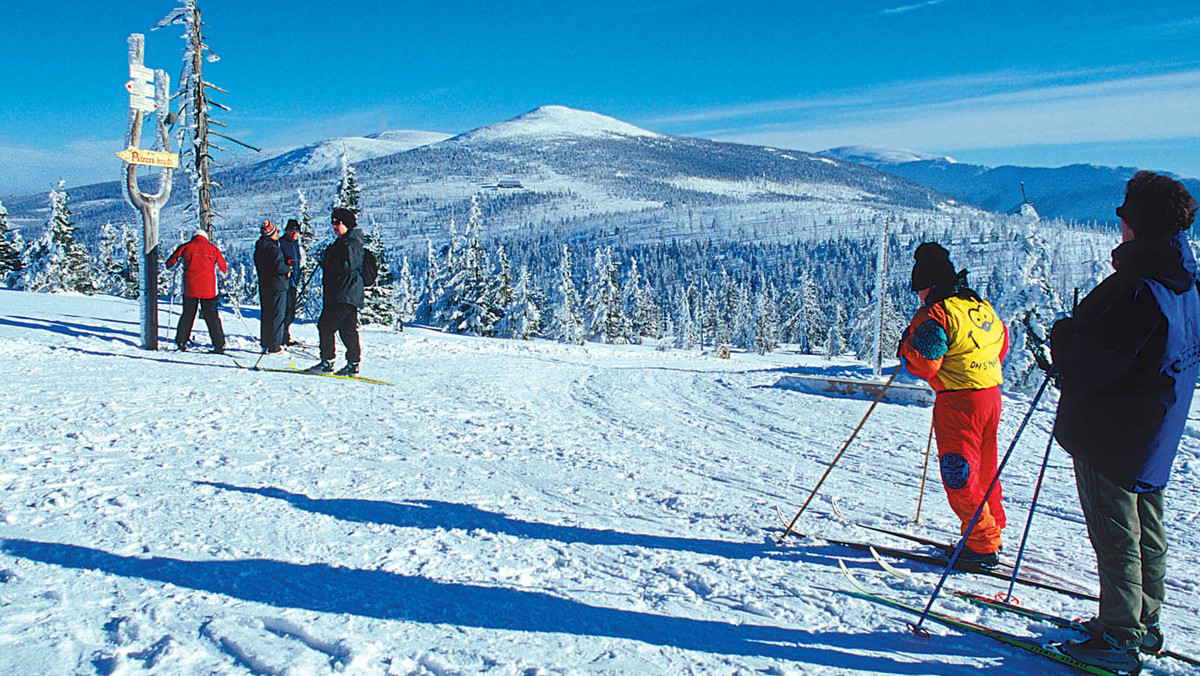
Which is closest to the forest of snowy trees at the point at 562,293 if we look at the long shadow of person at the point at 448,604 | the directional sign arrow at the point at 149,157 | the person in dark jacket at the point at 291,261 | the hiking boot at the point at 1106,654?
the person in dark jacket at the point at 291,261

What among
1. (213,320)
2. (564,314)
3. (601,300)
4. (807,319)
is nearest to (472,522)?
(213,320)

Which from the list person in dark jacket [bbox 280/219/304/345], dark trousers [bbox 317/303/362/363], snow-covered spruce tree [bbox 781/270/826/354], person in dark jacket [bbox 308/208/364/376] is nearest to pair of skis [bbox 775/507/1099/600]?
person in dark jacket [bbox 308/208/364/376]

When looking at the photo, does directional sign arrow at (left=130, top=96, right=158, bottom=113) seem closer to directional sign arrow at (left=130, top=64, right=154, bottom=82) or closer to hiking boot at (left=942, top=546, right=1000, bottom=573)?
directional sign arrow at (left=130, top=64, right=154, bottom=82)

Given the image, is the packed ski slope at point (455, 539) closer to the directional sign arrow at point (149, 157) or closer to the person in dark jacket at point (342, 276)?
the person in dark jacket at point (342, 276)

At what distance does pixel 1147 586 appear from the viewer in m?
2.86

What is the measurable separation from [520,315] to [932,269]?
39.4 metres

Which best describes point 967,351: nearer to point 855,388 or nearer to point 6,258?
point 855,388

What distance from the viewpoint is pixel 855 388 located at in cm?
1169

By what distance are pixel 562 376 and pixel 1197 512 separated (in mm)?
8730

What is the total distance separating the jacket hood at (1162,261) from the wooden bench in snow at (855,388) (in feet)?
26.8

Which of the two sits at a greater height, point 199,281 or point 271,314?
point 199,281

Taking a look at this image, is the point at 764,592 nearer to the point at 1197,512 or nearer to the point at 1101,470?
the point at 1101,470

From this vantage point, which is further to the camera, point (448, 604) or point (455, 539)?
point (455, 539)

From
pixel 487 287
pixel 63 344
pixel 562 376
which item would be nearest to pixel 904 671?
pixel 562 376
